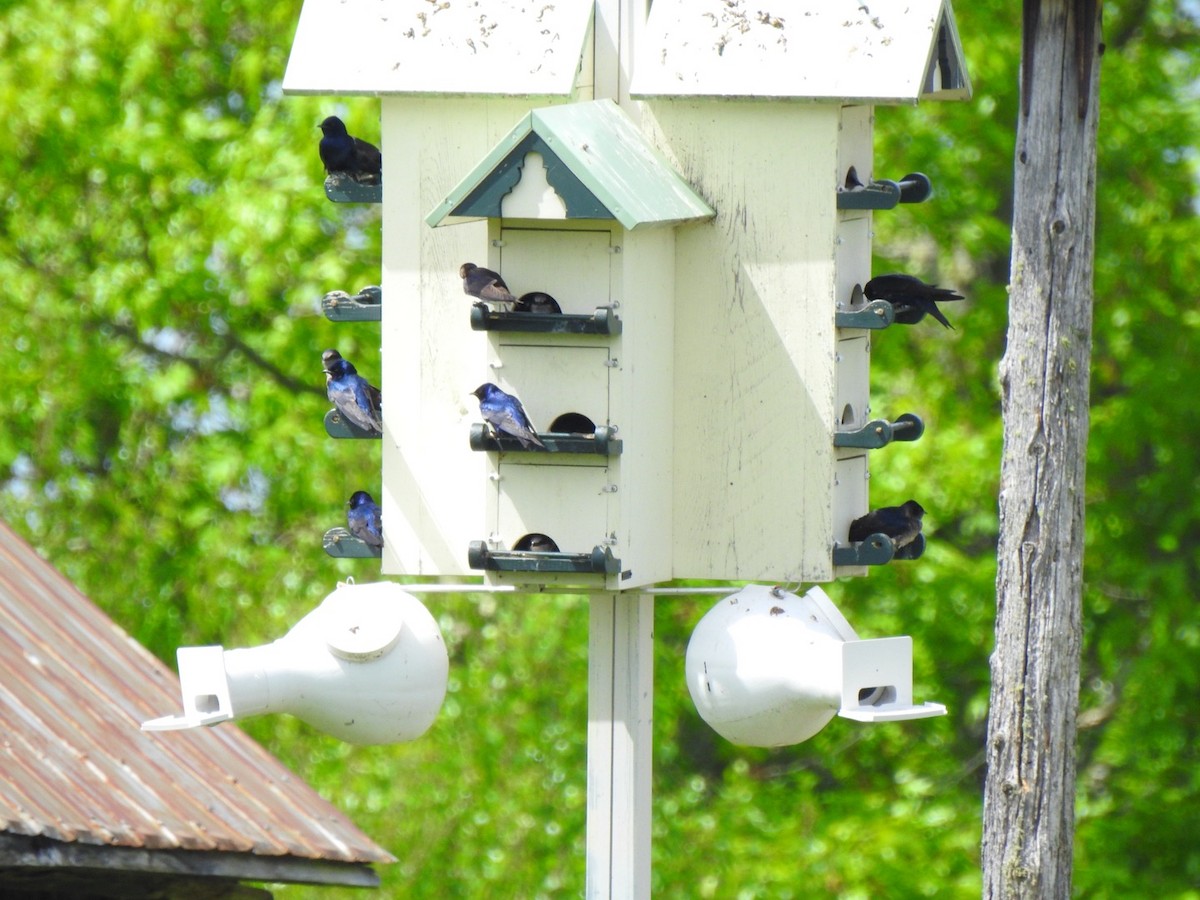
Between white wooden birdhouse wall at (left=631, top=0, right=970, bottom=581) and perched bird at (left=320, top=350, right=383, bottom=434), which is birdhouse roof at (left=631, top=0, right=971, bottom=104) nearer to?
white wooden birdhouse wall at (left=631, top=0, right=970, bottom=581)

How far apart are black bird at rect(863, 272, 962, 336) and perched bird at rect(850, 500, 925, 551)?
0.43m

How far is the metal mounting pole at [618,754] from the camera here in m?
4.39

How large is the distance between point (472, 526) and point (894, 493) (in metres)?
5.19

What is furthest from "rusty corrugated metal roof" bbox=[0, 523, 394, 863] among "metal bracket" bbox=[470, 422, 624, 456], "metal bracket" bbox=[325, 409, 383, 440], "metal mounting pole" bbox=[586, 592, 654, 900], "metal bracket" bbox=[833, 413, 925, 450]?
"metal bracket" bbox=[833, 413, 925, 450]

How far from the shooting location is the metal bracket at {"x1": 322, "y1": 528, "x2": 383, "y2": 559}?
181 inches

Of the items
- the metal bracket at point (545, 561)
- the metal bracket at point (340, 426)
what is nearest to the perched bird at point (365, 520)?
the metal bracket at point (340, 426)

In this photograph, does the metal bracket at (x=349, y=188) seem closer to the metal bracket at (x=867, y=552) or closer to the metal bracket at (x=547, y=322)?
the metal bracket at (x=547, y=322)

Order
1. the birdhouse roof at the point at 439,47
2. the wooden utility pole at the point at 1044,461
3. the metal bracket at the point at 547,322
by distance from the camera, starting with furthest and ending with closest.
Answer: the wooden utility pole at the point at 1044,461 < the birdhouse roof at the point at 439,47 < the metal bracket at the point at 547,322

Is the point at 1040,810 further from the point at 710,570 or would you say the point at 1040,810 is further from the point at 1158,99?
the point at 1158,99

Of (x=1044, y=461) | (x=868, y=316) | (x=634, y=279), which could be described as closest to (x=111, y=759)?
(x=634, y=279)

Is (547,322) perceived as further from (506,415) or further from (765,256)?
(765,256)

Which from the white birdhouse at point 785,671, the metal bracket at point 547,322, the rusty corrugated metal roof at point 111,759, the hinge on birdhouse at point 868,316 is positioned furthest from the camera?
the rusty corrugated metal roof at point 111,759

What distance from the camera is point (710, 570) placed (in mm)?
4461

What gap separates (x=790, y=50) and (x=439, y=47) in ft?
2.36
